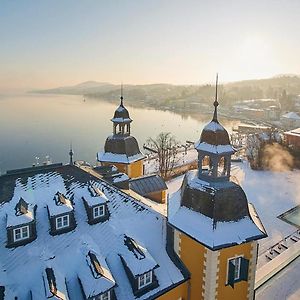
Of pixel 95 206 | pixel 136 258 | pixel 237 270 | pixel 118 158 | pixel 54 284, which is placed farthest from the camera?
pixel 118 158

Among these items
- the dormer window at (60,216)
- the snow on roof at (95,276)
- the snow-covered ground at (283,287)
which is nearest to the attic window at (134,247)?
the snow on roof at (95,276)

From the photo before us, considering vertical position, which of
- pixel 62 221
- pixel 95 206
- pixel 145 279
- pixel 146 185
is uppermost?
pixel 95 206

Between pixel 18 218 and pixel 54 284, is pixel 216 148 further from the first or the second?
pixel 18 218

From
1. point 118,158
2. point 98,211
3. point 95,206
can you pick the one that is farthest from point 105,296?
point 118,158

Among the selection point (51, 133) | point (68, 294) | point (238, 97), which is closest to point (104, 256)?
point (68, 294)

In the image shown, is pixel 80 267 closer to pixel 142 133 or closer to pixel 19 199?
pixel 19 199

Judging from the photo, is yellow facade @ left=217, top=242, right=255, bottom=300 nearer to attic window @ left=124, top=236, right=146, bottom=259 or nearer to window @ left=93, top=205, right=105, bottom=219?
attic window @ left=124, top=236, right=146, bottom=259

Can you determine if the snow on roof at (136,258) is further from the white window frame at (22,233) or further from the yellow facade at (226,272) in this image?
the white window frame at (22,233)
